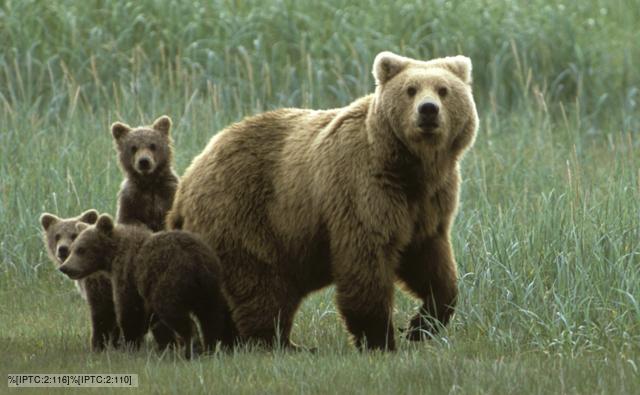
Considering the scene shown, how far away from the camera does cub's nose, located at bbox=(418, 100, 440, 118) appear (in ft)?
20.7

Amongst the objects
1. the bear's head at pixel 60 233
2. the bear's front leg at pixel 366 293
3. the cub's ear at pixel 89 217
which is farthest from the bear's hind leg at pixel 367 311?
the cub's ear at pixel 89 217

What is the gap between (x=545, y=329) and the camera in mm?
6578

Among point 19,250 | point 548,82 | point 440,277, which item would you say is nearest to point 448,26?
point 548,82

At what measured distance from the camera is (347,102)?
1194cm

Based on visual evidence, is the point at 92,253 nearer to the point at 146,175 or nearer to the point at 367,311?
the point at 146,175

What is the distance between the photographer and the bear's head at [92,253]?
23.0ft

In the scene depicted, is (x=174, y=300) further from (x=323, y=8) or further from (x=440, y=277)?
(x=323, y=8)

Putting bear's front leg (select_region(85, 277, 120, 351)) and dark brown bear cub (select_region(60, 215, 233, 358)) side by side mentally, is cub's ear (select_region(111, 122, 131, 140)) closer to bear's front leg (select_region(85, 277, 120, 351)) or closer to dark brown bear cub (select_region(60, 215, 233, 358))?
dark brown bear cub (select_region(60, 215, 233, 358))

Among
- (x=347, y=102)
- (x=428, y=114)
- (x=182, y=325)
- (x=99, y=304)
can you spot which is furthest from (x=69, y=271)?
(x=347, y=102)

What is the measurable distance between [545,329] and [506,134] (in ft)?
17.2

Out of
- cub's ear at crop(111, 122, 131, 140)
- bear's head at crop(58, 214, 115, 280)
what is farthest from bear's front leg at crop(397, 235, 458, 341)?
cub's ear at crop(111, 122, 131, 140)

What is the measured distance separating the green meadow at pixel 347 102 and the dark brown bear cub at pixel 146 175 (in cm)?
78

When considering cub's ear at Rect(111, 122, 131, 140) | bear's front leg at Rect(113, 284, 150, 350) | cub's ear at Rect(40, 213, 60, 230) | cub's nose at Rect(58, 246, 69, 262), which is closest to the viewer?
bear's front leg at Rect(113, 284, 150, 350)

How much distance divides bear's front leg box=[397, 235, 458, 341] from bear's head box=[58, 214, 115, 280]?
1.62 m
